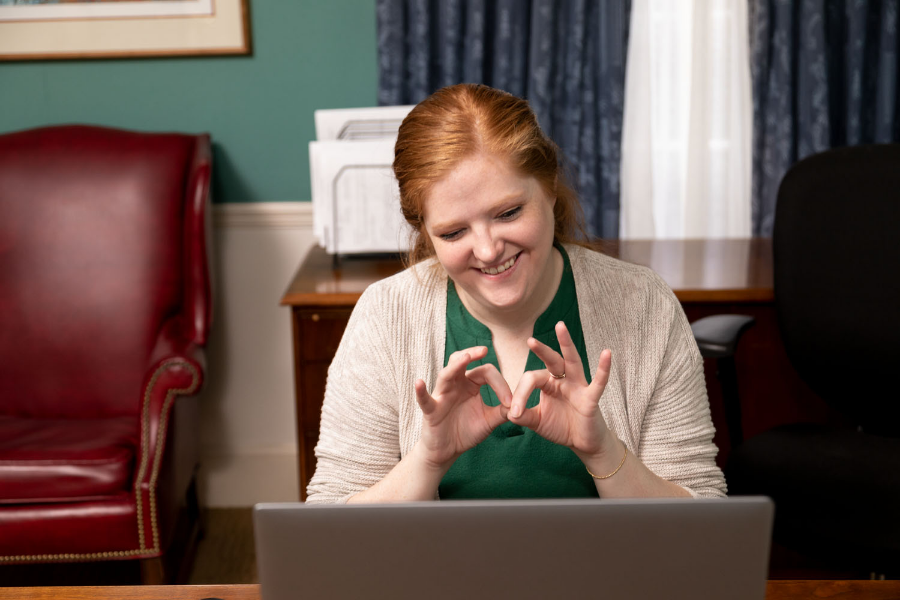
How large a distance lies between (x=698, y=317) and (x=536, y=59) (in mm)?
909

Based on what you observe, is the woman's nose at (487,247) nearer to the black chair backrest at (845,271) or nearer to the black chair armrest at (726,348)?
the black chair armrest at (726,348)

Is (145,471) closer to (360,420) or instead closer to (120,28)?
(360,420)

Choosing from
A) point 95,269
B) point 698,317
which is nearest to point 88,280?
point 95,269

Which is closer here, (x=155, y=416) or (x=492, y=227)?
(x=492, y=227)

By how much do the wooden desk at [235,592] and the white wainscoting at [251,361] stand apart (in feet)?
5.56

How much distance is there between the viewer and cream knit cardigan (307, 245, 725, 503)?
1.22 metres

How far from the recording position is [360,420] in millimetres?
1242

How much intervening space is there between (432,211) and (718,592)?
67cm

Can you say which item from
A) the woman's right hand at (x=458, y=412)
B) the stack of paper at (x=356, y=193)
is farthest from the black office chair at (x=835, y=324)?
the stack of paper at (x=356, y=193)

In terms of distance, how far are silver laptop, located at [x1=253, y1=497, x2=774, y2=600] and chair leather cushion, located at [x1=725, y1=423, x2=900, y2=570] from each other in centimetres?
97

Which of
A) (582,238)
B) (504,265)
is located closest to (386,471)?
(504,265)

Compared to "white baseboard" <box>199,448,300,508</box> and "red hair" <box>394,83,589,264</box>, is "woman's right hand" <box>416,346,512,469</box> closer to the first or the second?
"red hair" <box>394,83,589,264</box>

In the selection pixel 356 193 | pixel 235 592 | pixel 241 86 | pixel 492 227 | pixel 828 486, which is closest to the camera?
pixel 235 592

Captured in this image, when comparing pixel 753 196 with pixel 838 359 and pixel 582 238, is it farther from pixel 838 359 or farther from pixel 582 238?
pixel 582 238
